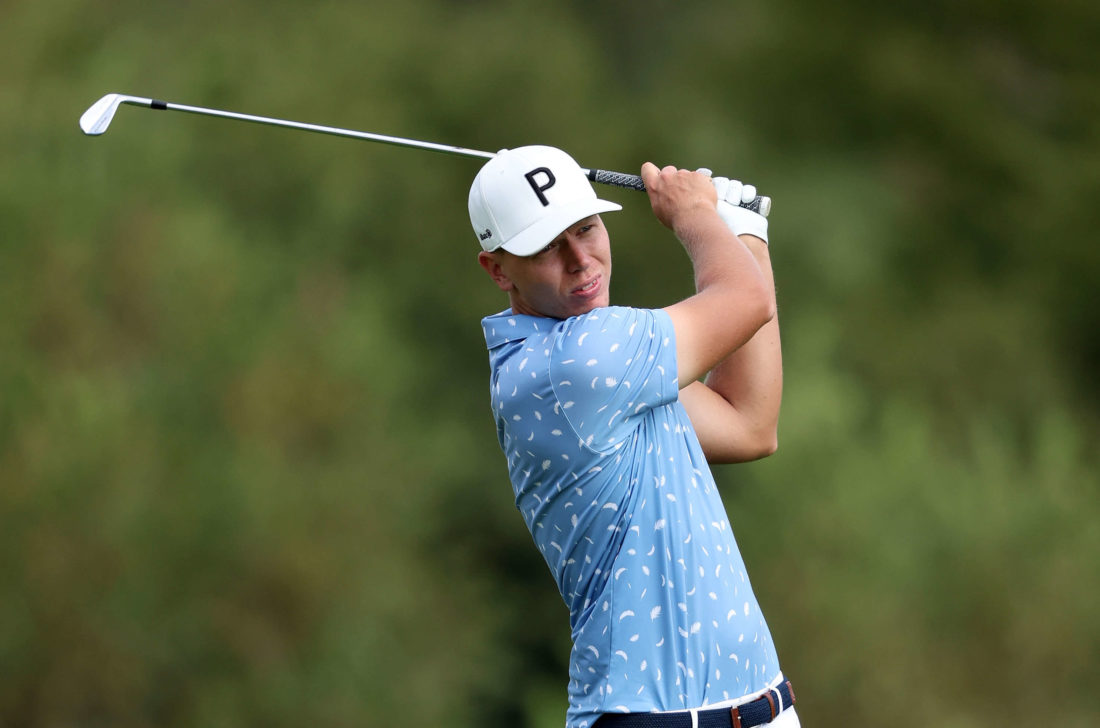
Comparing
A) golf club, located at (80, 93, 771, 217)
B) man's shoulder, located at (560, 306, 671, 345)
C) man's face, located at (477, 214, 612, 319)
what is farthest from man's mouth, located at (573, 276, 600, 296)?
golf club, located at (80, 93, 771, 217)

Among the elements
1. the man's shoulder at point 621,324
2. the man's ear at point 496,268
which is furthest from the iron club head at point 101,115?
the man's shoulder at point 621,324

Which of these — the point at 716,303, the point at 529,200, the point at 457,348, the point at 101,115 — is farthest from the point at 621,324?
the point at 457,348

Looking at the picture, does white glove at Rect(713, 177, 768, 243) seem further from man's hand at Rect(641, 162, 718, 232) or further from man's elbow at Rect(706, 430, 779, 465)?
man's elbow at Rect(706, 430, 779, 465)

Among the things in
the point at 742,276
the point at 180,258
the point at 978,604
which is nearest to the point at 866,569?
the point at 978,604

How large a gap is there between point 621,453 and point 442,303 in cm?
364

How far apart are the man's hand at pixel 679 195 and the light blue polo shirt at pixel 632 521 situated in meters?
0.20

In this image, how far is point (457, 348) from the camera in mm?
5234

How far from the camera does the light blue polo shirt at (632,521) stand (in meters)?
1.60

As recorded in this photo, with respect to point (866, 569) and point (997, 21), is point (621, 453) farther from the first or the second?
point (997, 21)

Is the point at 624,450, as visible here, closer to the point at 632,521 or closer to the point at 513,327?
the point at 632,521

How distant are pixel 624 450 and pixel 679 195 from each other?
355 millimetres

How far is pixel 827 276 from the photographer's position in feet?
18.0

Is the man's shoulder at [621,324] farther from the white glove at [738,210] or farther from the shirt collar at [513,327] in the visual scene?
the white glove at [738,210]

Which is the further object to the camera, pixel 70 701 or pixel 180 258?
pixel 180 258
